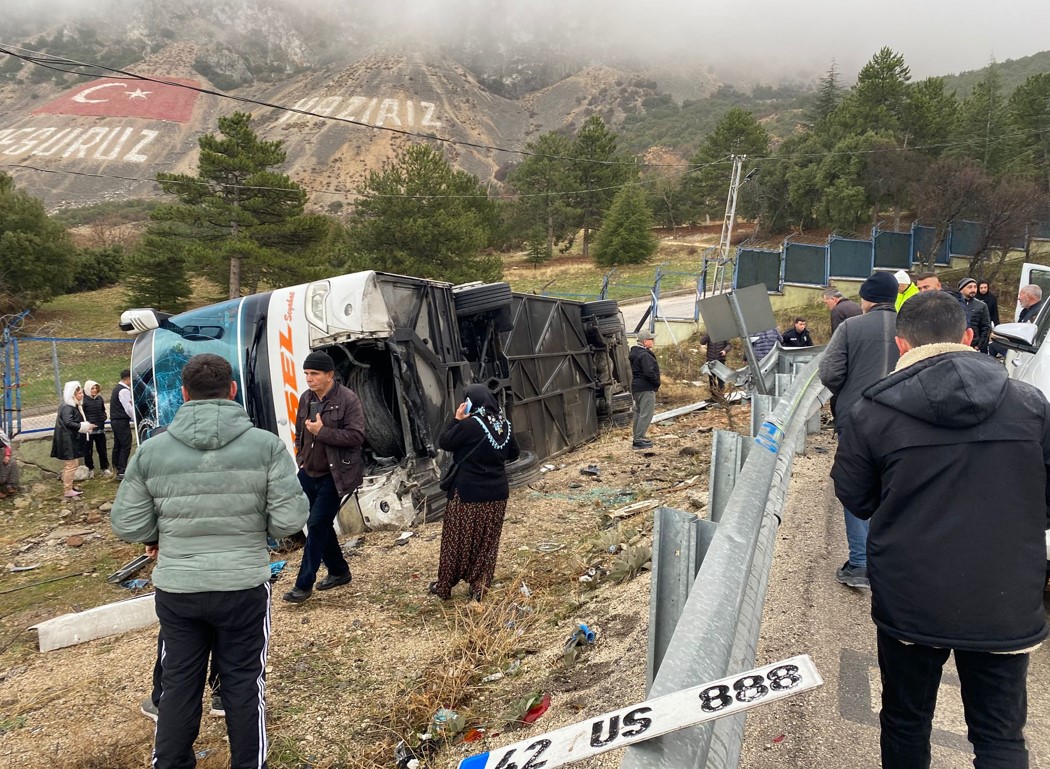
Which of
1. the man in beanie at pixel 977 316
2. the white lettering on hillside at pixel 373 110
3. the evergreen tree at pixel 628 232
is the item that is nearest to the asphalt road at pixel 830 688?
the man in beanie at pixel 977 316

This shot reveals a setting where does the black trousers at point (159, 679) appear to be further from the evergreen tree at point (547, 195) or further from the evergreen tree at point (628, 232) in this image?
the evergreen tree at point (547, 195)

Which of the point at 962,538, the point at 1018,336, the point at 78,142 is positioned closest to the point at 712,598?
the point at 962,538

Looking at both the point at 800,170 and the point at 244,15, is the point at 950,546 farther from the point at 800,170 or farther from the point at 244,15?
the point at 244,15

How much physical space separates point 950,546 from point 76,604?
22.0 ft

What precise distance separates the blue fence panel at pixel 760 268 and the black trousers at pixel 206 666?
70.1 ft

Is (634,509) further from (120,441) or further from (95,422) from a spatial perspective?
(95,422)

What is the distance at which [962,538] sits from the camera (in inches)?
69.0

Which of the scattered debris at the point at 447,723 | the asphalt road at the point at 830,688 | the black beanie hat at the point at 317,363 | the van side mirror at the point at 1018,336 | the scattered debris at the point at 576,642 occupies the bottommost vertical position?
the scattered debris at the point at 447,723

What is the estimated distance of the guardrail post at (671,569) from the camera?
1.90 metres

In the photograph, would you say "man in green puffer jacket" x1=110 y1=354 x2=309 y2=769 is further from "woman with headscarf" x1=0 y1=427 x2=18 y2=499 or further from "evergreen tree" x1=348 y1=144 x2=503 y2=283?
"evergreen tree" x1=348 y1=144 x2=503 y2=283

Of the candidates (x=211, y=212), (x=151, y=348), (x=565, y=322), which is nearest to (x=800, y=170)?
(x=211, y=212)

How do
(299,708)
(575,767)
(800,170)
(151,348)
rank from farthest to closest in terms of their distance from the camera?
(800,170) < (151,348) < (299,708) < (575,767)

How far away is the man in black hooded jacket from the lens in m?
1.74

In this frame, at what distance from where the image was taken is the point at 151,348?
7.55 meters
